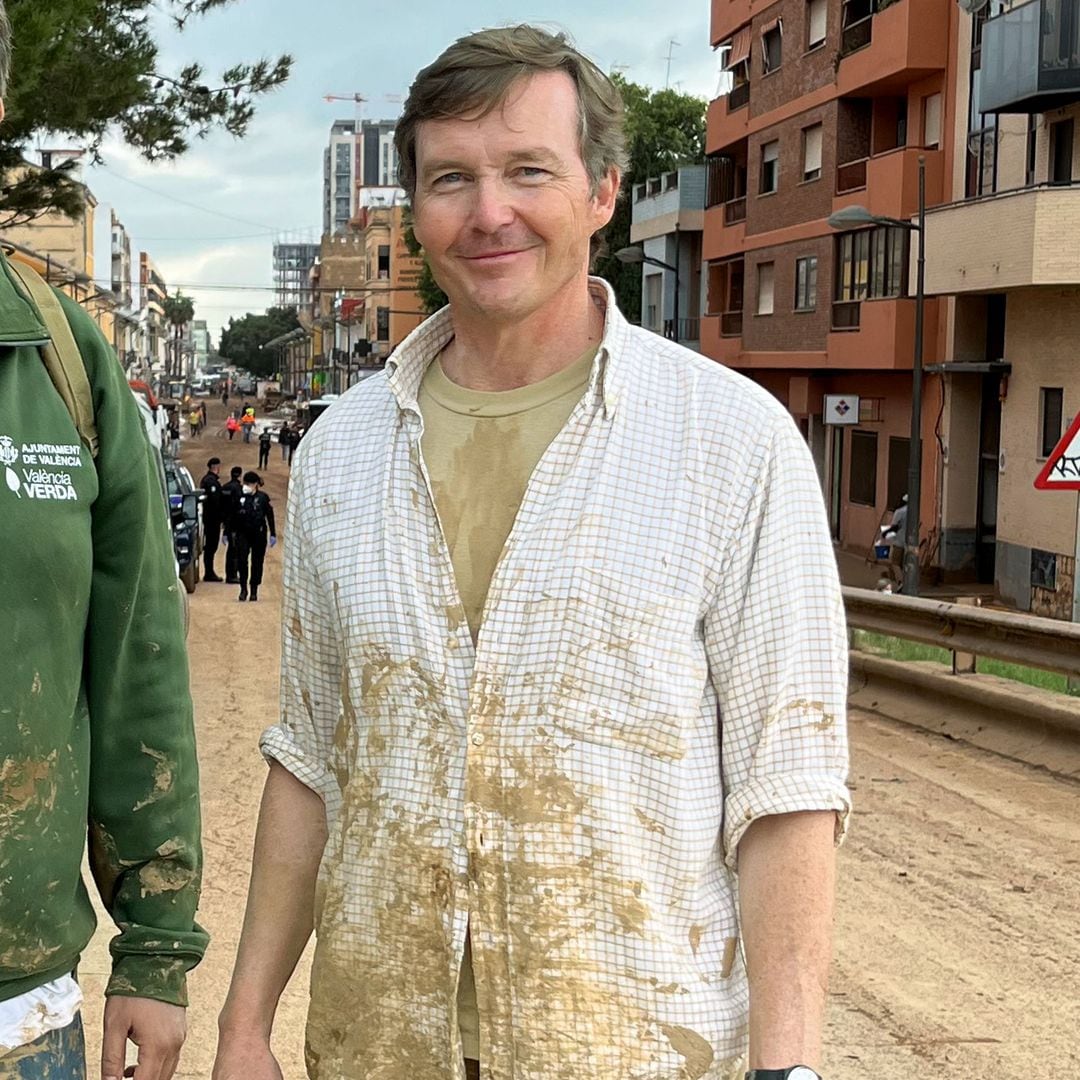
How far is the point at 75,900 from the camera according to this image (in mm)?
2561

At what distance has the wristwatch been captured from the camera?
2.17m

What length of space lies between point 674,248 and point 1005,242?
2683 cm

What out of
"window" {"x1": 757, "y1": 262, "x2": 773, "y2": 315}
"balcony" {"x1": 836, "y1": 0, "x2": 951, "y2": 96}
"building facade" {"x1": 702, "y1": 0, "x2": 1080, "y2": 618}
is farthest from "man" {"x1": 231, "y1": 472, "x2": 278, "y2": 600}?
"window" {"x1": 757, "y1": 262, "x2": 773, "y2": 315}

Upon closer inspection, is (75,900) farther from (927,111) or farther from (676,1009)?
(927,111)

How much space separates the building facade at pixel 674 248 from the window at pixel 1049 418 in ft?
72.9

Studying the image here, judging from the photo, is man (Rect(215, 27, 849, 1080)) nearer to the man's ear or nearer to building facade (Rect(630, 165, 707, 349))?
the man's ear

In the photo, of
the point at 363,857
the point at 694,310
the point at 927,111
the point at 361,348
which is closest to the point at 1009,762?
the point at 363,857

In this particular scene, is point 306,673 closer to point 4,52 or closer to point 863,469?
point 4,52

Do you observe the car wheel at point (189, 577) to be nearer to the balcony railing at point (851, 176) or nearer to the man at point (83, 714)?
the balcony railing at point (851, 176)

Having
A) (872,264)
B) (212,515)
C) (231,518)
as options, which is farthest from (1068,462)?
(872,264)

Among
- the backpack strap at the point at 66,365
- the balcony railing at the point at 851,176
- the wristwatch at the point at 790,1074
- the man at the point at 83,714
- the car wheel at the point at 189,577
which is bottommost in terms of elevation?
the car wheel at the point at 189,577

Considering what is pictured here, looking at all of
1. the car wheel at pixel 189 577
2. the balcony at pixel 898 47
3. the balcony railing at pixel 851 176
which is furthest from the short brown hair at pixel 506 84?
the balcony railing at pixel 851 176

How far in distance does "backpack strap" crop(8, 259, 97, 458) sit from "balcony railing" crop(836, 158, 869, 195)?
112 feet

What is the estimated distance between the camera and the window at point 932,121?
33.0 meters
